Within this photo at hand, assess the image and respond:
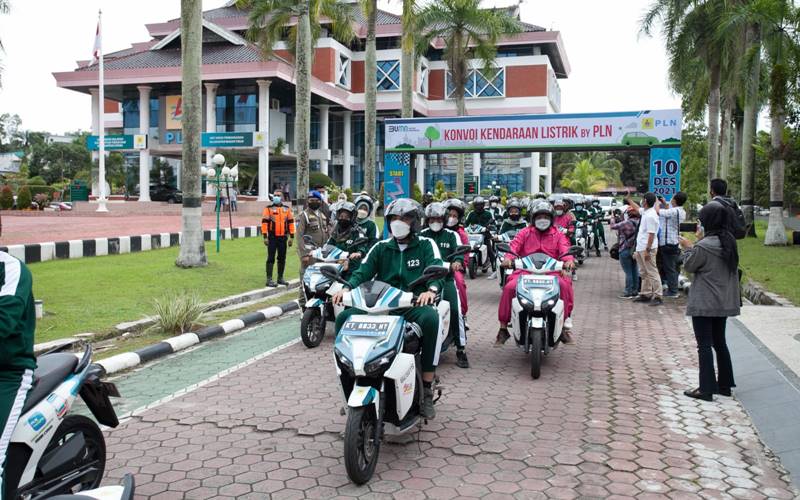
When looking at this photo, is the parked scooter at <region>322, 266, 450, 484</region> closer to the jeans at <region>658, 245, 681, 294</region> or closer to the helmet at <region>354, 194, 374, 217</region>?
the helmet at <region>354, 194, 374, 217</region>

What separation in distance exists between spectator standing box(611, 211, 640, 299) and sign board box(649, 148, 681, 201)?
383 cm

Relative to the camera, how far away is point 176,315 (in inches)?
371

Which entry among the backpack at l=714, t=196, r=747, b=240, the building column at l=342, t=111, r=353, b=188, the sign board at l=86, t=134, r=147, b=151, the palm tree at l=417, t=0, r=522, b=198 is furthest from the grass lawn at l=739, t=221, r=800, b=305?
the sign board at l=86, t=134, r=147, b=151

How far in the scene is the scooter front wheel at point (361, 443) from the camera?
14.0 feet

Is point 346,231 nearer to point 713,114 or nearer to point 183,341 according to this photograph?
point 183,341

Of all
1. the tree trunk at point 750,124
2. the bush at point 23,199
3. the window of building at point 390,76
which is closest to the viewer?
the tree trunk at point 750,124

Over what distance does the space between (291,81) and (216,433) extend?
42.7 m

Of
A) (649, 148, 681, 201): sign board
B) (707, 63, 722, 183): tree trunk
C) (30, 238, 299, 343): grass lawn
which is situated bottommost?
(30, 238, 299, 343): grass lawn

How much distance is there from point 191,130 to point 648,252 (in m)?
9.92

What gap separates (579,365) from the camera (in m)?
7.79

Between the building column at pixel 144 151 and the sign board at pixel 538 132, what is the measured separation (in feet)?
104

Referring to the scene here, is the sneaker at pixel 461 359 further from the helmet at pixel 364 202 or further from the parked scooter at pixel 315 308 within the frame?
the helmet at pixel 364 202

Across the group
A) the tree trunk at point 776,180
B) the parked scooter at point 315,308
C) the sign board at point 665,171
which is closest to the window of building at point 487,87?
the tree trunk at point 776,180

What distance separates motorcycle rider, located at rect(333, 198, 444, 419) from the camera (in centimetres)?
521
